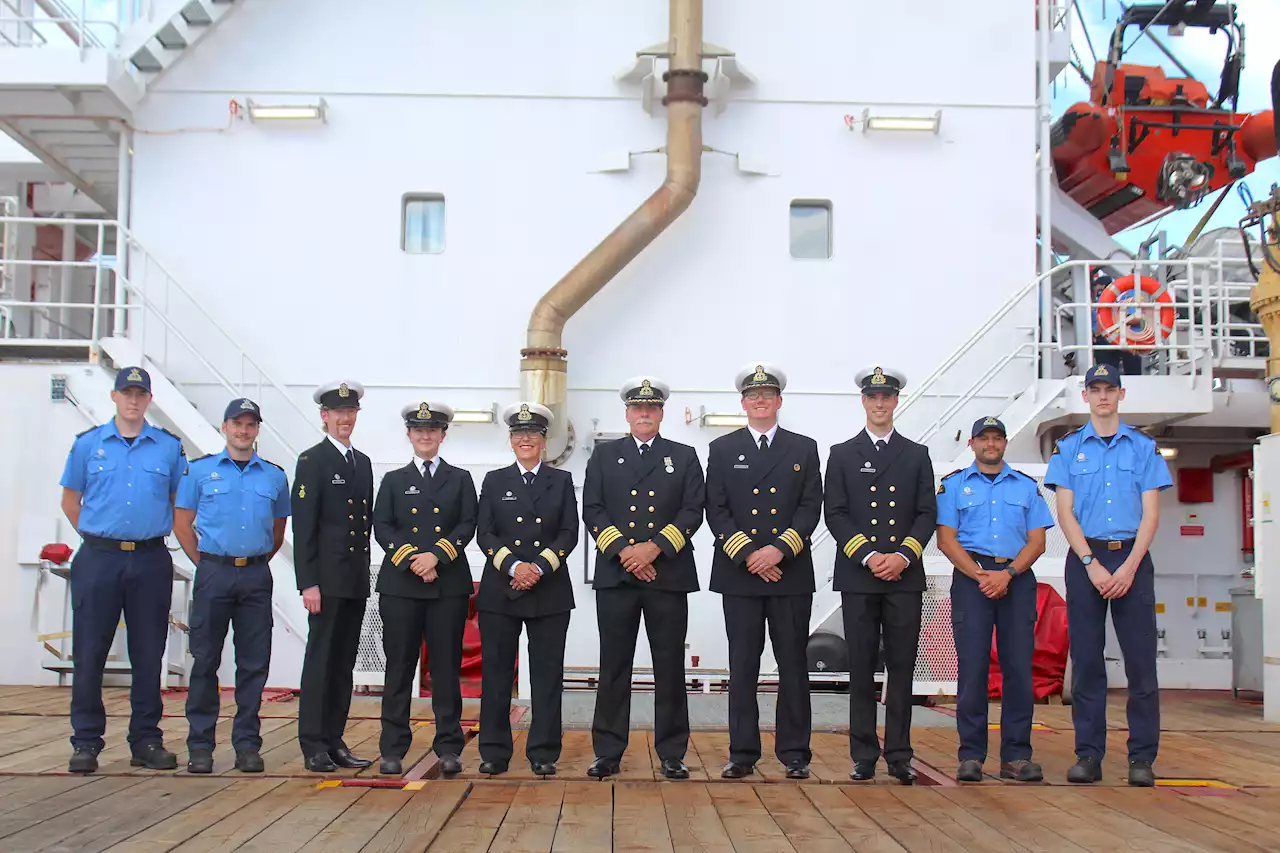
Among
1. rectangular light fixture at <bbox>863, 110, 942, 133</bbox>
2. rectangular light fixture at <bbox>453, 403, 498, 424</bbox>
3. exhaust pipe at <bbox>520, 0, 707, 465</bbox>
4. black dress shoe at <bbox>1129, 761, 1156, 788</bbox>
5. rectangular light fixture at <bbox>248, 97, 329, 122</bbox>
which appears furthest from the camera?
rectangular light fixture at <bbox>863, 110, 942, 133</bbox>

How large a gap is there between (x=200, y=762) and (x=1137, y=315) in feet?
25.7

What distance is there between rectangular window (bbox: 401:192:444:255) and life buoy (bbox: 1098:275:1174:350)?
544cm

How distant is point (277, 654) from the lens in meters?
9.12

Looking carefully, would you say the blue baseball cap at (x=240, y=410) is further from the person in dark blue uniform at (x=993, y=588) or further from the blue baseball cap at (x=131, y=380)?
the person in dark blue uniform at (x=993, y=588)

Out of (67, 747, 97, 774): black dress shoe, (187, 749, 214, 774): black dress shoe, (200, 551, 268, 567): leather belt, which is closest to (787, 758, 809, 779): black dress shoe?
(187, 749, 214, 774): black dress shoe

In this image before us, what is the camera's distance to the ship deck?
4.29 metres

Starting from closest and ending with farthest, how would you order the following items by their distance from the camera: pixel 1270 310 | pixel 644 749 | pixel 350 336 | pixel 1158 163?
pixel 644 749, pixel 1270 310, pixel 350 336, pixel 1158 163

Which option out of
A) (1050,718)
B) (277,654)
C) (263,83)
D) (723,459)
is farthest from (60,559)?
(1050,718)

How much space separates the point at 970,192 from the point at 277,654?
6.77 metres

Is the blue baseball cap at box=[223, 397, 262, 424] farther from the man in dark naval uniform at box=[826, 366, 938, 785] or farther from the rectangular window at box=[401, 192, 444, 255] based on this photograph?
the rectangular window at box=[401, 192, 444, 255]

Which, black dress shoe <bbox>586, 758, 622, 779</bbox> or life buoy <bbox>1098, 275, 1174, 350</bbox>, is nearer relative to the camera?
black dress shoe <bbox>586, 758, 622, 779</bbox>

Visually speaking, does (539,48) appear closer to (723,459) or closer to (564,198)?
Result: (564,198)

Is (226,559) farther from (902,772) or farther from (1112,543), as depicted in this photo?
(1112,543)

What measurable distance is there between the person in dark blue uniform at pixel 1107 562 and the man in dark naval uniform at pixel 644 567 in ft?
5.75
